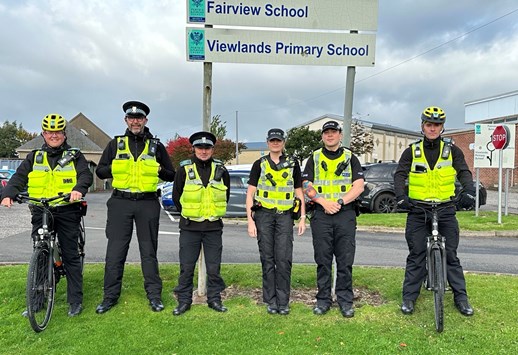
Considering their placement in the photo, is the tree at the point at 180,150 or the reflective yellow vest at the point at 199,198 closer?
the reflective yellow vest at the point at 199,198

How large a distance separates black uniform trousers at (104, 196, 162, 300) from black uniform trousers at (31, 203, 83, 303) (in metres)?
0.32

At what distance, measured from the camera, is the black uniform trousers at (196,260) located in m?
4.68

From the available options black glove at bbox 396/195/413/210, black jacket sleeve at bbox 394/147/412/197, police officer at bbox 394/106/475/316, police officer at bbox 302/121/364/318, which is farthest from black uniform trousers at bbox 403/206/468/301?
police officer at bbox 302/121/364/318

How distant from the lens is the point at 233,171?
14930 millimetres

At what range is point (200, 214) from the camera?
464cm

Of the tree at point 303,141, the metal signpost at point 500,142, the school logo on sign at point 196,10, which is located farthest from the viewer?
the tree at point 303,141

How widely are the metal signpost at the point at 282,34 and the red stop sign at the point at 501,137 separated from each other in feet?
27.6

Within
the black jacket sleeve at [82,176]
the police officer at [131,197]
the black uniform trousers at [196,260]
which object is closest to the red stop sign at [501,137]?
the black uniform trousers at [196,260]

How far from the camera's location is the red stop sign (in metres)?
12.1

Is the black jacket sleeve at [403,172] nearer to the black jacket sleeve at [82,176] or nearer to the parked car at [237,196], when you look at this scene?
the black jacket sleeve at [82,176]

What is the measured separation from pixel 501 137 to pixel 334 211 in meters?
9.95

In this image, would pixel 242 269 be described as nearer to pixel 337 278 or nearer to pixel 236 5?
pixel 337 278

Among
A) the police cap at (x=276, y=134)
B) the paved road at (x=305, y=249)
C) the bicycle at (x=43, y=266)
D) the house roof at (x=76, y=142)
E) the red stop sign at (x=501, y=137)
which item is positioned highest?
the house roof at (x=76, y=142)

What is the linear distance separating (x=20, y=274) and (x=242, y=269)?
10.2 ft
